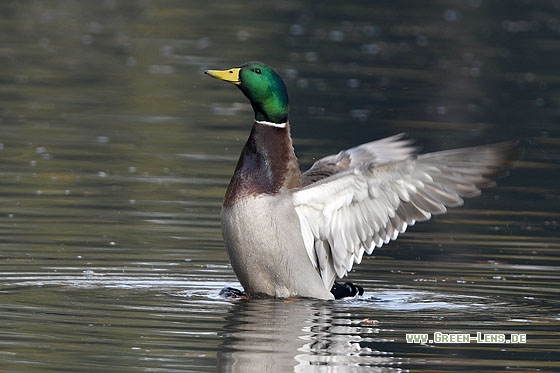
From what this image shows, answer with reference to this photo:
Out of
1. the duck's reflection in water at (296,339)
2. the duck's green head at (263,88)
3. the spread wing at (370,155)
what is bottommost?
the duck's reflection in water at (296,339)

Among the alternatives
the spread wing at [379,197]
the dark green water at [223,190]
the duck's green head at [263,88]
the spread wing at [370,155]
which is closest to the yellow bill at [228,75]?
the duck's green head at [263,88]

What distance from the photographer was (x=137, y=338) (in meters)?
8.11

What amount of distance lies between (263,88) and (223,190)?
3543mm

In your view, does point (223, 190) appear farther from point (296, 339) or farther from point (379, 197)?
point (296, 339)

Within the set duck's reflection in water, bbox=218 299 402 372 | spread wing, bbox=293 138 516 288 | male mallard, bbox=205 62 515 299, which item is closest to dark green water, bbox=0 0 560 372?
duck's reflection in water, bbox=218 299 402 372

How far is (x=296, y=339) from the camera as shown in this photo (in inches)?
328

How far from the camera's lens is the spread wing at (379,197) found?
9.02 m

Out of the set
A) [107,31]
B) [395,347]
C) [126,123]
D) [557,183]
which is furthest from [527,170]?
[107,31]

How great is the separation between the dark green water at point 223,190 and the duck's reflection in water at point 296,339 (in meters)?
0.02

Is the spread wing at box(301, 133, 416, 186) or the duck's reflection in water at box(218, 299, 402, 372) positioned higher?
the spread wing at box(301, 133, 416, 186)

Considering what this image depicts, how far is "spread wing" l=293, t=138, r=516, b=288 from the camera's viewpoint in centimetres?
902

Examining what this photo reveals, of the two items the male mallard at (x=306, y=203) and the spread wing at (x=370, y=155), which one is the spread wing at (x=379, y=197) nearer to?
the male mallard at (x=306, y=203)

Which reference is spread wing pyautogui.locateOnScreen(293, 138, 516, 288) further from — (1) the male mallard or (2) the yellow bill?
(2) the yellow bill

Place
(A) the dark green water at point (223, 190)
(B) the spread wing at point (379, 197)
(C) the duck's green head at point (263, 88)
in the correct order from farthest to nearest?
(C) the duck's green head at point (263, 88)
(B) the spread wing at point (379, 197)
(A) the dark green water at point (223, 190)
